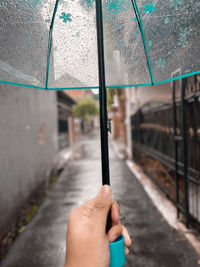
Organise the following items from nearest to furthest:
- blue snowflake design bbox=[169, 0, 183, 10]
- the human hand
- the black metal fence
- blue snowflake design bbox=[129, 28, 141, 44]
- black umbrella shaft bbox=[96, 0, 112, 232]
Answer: the human hand < black umbrella shaft bbox=[96, 0, 112, 232] < blue snowflake design bbox=[169, 0, 183, 10] < blue snowflake design bbox=[129, 28, 141, 44] < the black metal fence

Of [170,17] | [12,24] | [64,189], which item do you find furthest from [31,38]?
[64,189]

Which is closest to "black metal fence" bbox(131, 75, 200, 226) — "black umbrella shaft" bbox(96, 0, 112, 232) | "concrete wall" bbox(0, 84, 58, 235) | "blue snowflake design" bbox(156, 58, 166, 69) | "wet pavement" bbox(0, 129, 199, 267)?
"wet pavement" bbox(0, 129, 199, 267)

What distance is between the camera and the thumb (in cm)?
124

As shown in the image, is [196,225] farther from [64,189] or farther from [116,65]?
[64,189]

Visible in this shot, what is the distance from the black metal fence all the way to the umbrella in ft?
5.47

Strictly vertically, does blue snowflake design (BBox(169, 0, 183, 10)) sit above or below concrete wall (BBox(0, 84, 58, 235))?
above

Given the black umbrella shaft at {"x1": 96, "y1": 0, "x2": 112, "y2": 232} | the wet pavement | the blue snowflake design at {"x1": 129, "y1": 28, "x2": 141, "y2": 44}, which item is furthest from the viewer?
the wet pavement

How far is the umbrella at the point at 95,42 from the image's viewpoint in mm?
1608

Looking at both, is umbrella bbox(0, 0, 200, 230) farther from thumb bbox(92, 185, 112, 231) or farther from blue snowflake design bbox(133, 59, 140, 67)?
thumb bbox(92, 185, 112, 231)

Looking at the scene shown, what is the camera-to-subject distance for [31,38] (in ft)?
5.77

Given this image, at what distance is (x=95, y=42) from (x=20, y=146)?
352 centimetres

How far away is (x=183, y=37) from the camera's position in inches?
64.2

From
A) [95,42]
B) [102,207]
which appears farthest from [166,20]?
[102,207]

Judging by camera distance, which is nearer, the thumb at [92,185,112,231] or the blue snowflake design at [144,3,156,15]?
the thumb at [92,185,112,231]
